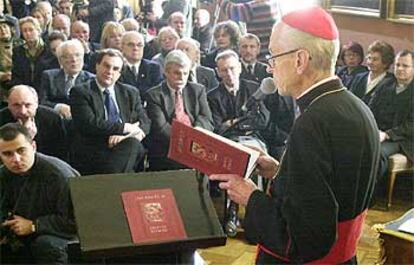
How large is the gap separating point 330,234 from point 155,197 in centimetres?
44

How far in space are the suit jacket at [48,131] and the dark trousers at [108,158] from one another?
9 centimetres

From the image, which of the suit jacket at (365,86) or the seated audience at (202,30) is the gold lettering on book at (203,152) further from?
the seated audience at (202,30)

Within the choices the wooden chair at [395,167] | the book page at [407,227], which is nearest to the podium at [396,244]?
the book page at [407,227]

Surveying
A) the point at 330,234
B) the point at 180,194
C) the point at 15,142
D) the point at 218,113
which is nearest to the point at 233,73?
the point at 218,113

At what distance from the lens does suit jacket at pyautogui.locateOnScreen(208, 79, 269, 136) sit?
388 centimetres

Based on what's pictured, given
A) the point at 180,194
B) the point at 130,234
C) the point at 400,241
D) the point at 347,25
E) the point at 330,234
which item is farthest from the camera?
the point at 347,25

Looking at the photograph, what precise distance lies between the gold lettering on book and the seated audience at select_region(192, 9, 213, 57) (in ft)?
14.5

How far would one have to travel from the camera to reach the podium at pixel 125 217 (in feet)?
4.63

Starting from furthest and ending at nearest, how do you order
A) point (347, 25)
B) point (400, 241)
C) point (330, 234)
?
1. point (347, 25)
2. point (400, 241)
3. point (330, 234)

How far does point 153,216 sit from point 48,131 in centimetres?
200

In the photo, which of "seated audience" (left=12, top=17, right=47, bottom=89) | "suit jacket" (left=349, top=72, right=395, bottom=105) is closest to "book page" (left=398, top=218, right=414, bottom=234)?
"suit jacket" (left=349, top=72, right=395, bottom=105)

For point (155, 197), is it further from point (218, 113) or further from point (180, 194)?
point (218, 113)

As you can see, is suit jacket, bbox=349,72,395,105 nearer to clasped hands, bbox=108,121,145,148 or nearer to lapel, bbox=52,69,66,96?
clasped hands, bbox=108,121,145,148

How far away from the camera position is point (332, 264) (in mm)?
1465
